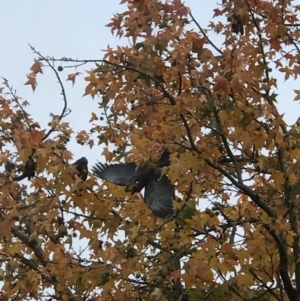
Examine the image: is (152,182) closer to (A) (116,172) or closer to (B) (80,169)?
(A) (116,172)

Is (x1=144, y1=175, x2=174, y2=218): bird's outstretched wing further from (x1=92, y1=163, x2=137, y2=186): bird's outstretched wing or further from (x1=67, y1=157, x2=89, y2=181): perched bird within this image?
(x1=67, y1=157, x2=89, y2=181): perched bird

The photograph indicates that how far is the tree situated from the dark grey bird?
9cm

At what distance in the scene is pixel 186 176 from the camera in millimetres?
4484

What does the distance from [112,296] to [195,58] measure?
6.12 ft

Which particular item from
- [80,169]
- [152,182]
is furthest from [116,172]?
[80,169]

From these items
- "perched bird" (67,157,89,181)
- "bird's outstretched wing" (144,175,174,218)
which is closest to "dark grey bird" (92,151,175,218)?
"bird's outstretched wing" (144,175,174,218)

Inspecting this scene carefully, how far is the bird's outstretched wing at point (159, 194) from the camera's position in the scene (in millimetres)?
4695

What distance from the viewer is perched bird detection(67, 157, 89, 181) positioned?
438 cm

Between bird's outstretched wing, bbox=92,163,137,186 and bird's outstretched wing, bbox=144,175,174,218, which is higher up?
bird's outstretched wing, bbox=92,163,137,186

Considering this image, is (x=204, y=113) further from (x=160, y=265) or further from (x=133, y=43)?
(x=160, y=265)

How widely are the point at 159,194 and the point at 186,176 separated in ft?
1.14

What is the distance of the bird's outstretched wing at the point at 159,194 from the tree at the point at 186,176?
92mm

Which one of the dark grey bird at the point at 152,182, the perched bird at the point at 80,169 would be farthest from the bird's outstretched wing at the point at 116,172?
the perched bird at the point at 80,169

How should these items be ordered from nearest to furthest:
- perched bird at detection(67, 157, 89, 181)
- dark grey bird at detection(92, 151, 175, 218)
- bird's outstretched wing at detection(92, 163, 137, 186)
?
perched bird at detection(67, 157, 89, 181), dark grey bird at detection(92, 151, 175, 218), bird's outstretched wing at detection(92, 163, 137, 186)
